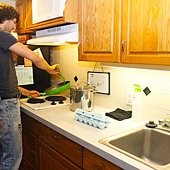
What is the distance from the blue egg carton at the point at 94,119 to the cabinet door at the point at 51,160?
0.27 metres

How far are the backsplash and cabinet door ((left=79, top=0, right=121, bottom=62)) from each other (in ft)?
0.84

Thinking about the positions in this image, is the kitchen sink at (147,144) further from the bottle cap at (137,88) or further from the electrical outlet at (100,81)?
the electrical outlet at (100,81)

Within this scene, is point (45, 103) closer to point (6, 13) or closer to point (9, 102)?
point (9, 102)

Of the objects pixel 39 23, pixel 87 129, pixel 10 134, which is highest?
pixel 39 23

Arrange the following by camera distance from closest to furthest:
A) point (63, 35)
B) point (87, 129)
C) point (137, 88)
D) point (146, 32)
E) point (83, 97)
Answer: point (146, 32), point (87, 129), point (137, 88), point (63, 35), point (83, 97)

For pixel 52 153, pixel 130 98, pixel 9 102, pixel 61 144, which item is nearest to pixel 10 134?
pixel 9 102

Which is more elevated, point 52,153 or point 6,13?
point 6,13

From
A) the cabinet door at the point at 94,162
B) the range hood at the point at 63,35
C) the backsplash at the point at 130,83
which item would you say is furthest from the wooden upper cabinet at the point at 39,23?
the cabinet door at the point at 94,162

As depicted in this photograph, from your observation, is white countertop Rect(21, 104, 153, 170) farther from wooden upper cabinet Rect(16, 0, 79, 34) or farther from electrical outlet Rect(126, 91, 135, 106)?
wooden upper cabinet Rect(16, 0, 79, 34)

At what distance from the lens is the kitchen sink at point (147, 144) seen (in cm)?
126

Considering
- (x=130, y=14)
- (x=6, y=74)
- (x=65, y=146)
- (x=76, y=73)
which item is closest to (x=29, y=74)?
(x=76, y=73)

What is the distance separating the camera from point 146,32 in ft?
3.78

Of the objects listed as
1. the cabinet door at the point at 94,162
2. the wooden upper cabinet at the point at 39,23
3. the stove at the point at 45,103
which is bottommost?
the cabinet door at the point at 94,162

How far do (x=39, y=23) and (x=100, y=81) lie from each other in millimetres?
737
